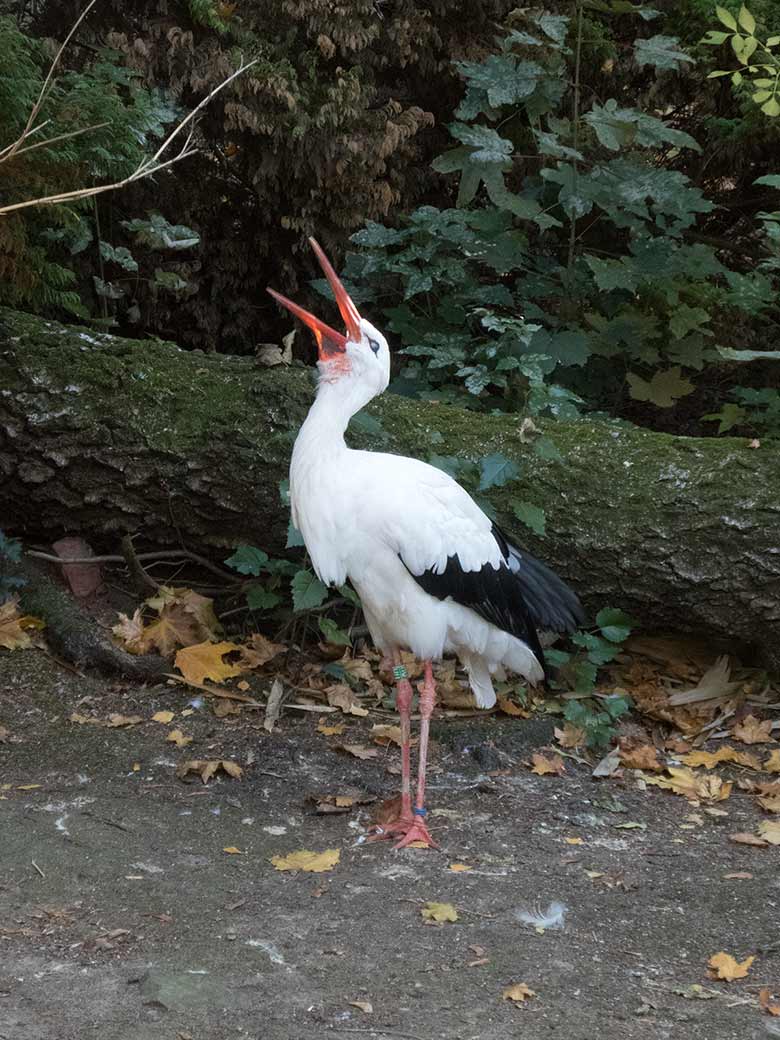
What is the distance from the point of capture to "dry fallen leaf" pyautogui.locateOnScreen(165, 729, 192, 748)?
473cm

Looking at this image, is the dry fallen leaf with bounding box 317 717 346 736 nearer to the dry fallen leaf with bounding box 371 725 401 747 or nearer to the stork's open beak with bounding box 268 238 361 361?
the dry fallen leaf with bounding box 371 725 401 747

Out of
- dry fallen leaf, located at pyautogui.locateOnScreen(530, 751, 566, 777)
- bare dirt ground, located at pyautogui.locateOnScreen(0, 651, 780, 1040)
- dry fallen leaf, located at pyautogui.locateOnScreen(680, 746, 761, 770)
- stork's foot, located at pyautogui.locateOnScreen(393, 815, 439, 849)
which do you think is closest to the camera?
bare dirt ground, located at pyautogui.locateOnScreen(0, 651, 780, 1040)

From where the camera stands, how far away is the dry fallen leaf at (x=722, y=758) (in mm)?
4824

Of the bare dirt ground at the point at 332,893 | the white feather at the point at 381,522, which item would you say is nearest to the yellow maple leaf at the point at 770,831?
the bare dirt ground at the point at 332,893

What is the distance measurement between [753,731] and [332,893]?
2160 mm

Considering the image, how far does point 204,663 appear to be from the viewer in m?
5.18

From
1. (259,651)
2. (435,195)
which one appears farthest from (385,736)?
(435,195)

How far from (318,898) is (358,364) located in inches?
70.1

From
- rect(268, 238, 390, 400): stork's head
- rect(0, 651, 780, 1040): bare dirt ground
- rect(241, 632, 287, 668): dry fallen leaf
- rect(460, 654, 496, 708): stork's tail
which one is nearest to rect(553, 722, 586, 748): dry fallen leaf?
rect(0, 651, 780, 1040): bare dirt ground

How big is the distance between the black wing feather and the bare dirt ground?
0.59 metres

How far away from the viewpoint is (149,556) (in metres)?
5.61

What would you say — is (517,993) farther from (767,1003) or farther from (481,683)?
(481,683)

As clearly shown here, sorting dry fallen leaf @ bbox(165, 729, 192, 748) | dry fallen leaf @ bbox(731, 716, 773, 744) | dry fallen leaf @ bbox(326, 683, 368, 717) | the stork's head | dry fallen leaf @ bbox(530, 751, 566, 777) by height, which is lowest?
dry fallen leaf @ bbox(165, 729, 192, 748)

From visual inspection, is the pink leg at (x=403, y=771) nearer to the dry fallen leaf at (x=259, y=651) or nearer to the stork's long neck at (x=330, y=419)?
the stork's long neck at (x=330, y=419)
